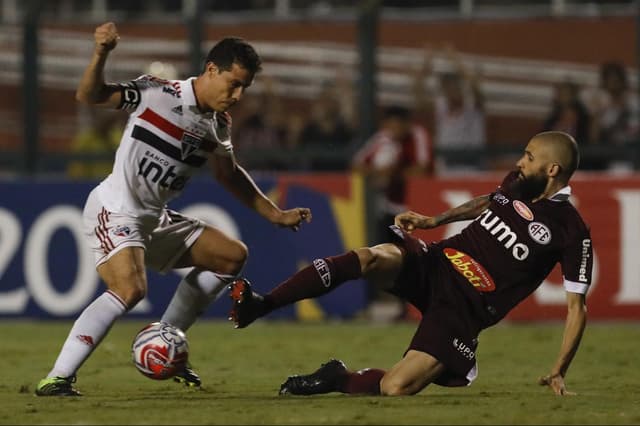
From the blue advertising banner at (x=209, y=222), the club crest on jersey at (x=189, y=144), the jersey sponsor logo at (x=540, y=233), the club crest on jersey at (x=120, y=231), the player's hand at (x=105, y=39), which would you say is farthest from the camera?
the blue advertising banner at (x=209, y=222)

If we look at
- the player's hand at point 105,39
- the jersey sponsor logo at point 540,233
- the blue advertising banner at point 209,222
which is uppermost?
the player's hand at point 105,39

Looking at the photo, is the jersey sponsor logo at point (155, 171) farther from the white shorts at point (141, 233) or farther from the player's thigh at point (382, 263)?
the player's thigh at point (382, 263)

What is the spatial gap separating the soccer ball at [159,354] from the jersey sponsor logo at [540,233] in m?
2.10

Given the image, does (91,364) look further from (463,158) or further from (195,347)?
(463,158)

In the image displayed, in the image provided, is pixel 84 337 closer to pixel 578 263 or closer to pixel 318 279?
pixel 318 279

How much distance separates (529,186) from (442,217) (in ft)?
1.78

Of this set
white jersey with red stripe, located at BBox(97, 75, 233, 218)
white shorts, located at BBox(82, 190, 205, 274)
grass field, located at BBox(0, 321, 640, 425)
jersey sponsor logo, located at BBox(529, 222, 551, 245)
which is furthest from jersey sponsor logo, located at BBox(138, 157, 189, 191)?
jersey sponsor logo, located at BBox(529, 222, 551, 245)

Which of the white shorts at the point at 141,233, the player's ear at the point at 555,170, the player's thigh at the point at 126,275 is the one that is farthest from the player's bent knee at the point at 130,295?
the player's ear at the point at 555,170

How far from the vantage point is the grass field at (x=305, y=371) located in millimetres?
7297

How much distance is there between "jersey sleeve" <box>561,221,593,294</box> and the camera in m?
7.98

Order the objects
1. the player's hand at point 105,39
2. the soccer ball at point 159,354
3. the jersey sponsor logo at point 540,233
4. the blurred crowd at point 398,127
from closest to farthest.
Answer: the player's hand at point 105,39 → the soccer ball at point 159,354 → the jersey sponsor logo at point 540,233 → the blurred crowd at point 398,127

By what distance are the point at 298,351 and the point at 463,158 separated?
4424 millimetres

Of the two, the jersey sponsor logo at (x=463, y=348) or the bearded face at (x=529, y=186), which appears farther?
the bearded face at (x=529, y=186)

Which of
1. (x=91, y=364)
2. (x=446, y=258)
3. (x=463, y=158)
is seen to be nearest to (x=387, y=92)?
(x=463, y=158)
